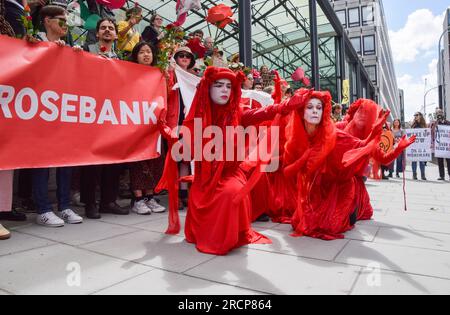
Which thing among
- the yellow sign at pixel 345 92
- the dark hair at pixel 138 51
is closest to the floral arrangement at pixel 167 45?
the dark hair at pixel 138 51

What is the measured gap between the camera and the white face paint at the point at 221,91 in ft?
8.93

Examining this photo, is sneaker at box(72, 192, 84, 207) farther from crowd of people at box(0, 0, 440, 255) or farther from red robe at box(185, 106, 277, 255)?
red robe at box(185, 106, 277, 255)

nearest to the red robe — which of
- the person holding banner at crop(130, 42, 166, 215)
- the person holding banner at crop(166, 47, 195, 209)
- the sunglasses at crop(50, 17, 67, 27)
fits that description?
the person holding banner at crop(130, 42, 166, 215)

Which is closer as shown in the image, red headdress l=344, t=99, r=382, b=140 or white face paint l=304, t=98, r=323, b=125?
white face paint l=304, t=98, r=323, b=125

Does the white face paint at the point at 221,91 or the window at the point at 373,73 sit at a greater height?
the window at the point at 373,73

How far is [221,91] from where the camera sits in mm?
2727

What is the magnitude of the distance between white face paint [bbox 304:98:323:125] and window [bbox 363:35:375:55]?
152 ft

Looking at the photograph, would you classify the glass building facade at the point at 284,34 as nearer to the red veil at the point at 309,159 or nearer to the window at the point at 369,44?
the red veil at the point at 309,159

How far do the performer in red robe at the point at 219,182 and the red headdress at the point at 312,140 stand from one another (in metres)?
0.48

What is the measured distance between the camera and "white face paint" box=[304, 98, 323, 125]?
306cm
